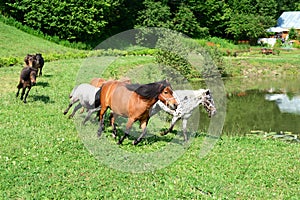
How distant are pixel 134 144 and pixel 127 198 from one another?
278 centimetres

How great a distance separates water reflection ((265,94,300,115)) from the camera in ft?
69.1

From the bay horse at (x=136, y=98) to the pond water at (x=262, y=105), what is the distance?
675 cm

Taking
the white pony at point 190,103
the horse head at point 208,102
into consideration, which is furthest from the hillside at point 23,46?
the horse head at point 208,102

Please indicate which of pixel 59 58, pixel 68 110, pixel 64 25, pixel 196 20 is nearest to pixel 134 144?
pixel 68 110

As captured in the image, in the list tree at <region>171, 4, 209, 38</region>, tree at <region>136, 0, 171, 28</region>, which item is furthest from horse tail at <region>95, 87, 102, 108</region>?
tree at <region>171, 4, 209, 38</region>

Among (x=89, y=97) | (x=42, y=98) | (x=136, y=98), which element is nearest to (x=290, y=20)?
(x=42, y=98)

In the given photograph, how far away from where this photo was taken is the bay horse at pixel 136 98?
918cm

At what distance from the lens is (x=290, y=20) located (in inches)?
2635

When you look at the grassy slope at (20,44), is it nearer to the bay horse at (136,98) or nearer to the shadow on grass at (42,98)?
the shadow on grass at (42,98)

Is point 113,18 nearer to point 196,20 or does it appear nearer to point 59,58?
point 196,20

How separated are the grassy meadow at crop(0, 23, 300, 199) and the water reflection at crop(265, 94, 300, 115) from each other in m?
9.66

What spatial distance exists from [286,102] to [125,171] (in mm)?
17875

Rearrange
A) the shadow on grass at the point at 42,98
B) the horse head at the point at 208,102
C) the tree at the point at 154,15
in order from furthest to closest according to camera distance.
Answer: the tree at the point at 154,15
the shadow on grass at the point at 42,98
the horse head at the point at 208,102

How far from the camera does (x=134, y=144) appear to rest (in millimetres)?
9898
